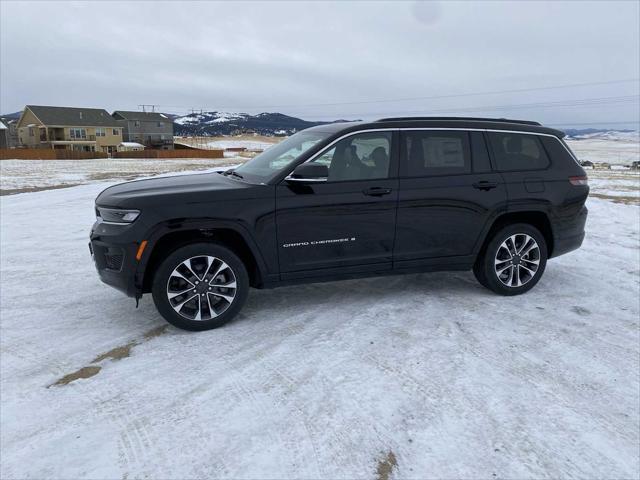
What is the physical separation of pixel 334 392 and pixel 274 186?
198cm

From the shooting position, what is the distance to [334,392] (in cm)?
331

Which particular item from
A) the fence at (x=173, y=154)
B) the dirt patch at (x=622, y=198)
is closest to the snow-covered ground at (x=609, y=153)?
the dirt patch at (x=622, y=198)

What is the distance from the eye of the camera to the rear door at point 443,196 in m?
4.86

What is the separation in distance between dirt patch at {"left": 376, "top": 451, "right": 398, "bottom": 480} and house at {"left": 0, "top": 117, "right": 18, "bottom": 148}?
3302 inches

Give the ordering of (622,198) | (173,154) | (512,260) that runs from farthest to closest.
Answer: (173,154)
(622,198)
(512,260)

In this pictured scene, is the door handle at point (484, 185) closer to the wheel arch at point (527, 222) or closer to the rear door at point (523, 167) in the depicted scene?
the rear door at point (523, 167)

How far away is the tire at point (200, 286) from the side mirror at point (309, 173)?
0.90 metres

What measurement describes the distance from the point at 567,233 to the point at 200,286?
160 inches

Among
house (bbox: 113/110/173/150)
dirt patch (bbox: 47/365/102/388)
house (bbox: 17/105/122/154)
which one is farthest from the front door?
house (bbox: 113/110/173/150)

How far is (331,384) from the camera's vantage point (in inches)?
134

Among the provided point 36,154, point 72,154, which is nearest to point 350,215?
point 36,154

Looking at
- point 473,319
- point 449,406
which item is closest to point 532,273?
point 473,319

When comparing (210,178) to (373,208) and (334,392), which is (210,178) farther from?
(334,392)

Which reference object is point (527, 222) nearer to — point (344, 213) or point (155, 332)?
point (344, 213)
